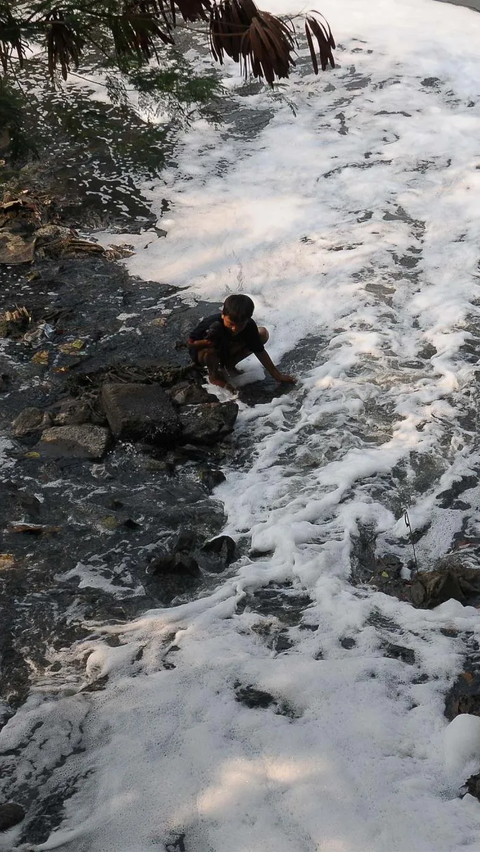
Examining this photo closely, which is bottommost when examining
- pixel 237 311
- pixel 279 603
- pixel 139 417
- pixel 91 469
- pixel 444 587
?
pixel 279 603

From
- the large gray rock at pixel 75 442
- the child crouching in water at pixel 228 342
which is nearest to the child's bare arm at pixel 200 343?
the child crouching in water at pixel 228 342

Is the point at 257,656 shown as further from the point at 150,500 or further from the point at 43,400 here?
the point at 43,400

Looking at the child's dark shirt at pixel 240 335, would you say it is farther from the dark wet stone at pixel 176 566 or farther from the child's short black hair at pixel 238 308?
the dark wet stone at pixel 176 566

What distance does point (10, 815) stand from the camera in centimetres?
264

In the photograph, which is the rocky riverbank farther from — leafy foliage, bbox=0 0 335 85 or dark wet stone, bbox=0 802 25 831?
leafy foliage, bbox=0 0 335 85

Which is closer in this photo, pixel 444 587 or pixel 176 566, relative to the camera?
pixel 444 587

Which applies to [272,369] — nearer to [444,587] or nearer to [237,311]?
[237,311]

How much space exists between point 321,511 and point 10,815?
2.41 meters

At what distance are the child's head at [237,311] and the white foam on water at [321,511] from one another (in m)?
0.68

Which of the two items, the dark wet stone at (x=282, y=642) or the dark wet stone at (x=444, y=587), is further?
the dark wet stone at (x=444, y=587)

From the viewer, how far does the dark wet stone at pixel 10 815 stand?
2.61 meters

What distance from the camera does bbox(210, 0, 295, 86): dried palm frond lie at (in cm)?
261

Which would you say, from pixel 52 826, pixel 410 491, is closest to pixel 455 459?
pixel 410 491

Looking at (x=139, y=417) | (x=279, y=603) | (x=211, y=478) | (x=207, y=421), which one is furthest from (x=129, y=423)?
(x=279, y=603)
